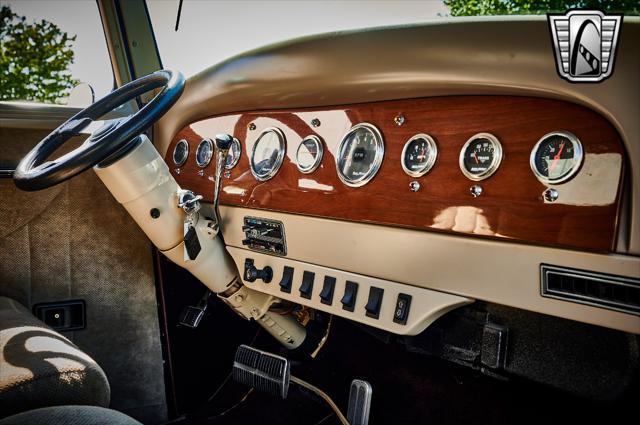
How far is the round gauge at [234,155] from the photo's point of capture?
1.57 metres

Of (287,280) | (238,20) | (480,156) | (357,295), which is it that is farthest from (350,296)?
(238,20)

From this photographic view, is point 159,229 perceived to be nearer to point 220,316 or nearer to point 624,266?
point 220,316

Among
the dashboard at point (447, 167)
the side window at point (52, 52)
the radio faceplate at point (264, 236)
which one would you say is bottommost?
the radio faceplate at point (264, 236)

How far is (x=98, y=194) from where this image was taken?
1.86 m

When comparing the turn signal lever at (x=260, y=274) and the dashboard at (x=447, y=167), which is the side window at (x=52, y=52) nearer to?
the dashboard at (x=447, y=167)

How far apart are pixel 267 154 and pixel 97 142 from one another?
507 mm

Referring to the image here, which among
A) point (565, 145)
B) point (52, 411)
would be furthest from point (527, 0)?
point (52, 411)

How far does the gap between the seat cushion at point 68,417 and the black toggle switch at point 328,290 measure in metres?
0.65

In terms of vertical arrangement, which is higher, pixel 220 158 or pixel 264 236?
pixel 220 158

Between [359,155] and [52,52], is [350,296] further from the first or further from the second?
[52,52]

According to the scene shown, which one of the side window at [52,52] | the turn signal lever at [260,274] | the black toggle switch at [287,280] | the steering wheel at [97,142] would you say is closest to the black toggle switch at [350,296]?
the black toggle switch at [287,280]

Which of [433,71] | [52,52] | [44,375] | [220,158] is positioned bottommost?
[44,375]

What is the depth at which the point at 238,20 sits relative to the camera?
2.04 metres

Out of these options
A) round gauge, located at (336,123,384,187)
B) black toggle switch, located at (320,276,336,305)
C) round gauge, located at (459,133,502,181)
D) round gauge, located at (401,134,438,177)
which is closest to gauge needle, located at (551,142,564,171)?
round gauge, located at (459,133,502,181)
